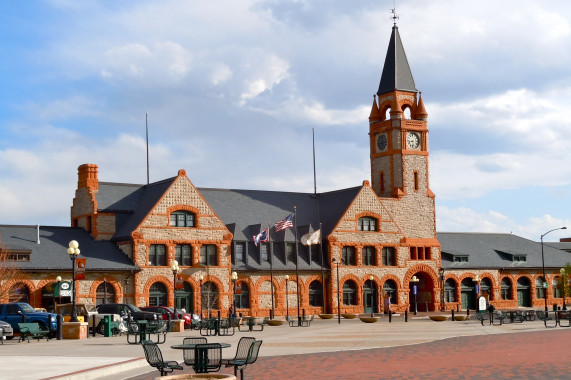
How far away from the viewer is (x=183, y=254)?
6575 cm

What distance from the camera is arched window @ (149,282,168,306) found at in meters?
63.8

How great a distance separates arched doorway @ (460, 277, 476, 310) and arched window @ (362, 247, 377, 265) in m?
10.9

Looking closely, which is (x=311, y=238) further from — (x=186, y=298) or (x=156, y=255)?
(x=156, y=255)

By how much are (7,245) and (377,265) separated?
33.3m

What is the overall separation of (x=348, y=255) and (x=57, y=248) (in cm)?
2643

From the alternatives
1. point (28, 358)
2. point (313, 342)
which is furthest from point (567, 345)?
point (28, 358)

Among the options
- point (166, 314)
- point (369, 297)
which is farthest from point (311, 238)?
point (166, 314)

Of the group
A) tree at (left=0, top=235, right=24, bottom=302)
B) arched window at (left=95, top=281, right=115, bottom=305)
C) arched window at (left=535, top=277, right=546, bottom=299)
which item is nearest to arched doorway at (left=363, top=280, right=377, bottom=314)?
arched window at (left=535, top=277, right=546, bottom=299)

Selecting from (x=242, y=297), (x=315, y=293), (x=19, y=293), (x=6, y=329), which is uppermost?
(x=19, y=293)

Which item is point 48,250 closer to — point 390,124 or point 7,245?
point 7,245

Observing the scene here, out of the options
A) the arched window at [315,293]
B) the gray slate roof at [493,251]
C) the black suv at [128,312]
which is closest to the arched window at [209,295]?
the arched window at [315,293]

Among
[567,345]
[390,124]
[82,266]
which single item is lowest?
[567,345]

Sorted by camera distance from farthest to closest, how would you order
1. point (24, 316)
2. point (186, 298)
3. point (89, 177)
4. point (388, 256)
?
point (388, 256), point (89, 177), point (186, 298), point (24, 316)

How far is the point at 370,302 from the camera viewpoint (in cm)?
7656
